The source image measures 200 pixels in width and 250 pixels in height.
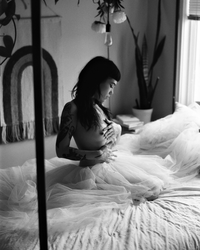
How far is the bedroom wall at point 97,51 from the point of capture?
3.01 m

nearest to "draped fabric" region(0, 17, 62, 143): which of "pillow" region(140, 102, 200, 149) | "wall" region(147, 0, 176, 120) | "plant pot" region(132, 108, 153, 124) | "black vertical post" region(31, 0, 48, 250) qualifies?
"plant pot" region(132, 108, 153, 124)

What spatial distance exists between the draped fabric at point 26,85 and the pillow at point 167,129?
0.85 meters

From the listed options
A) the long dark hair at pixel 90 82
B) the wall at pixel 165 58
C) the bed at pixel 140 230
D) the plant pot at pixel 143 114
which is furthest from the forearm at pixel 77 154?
the wall at pixel 165 58

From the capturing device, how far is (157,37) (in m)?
3.40

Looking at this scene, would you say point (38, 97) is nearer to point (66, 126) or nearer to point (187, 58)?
point (66, 126)

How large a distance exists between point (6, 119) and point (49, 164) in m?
0.91

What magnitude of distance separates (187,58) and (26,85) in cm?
142

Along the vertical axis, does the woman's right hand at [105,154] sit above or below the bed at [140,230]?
above

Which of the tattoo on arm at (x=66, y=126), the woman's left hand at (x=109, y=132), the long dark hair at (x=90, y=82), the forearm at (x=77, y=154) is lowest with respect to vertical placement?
the forearm at (x=77, y=154)

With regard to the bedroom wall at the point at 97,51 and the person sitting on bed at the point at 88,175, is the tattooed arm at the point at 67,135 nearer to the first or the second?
the person sitting on bed at the point at 88,175

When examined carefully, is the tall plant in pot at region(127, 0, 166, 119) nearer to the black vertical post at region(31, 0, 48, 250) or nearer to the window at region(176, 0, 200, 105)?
the window at region(176, 0, 200, 105)

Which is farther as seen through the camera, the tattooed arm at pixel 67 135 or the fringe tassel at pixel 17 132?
the fringe tassel at pixel 17 132

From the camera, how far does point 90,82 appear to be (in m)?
1.84

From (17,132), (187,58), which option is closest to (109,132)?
(17,132)
